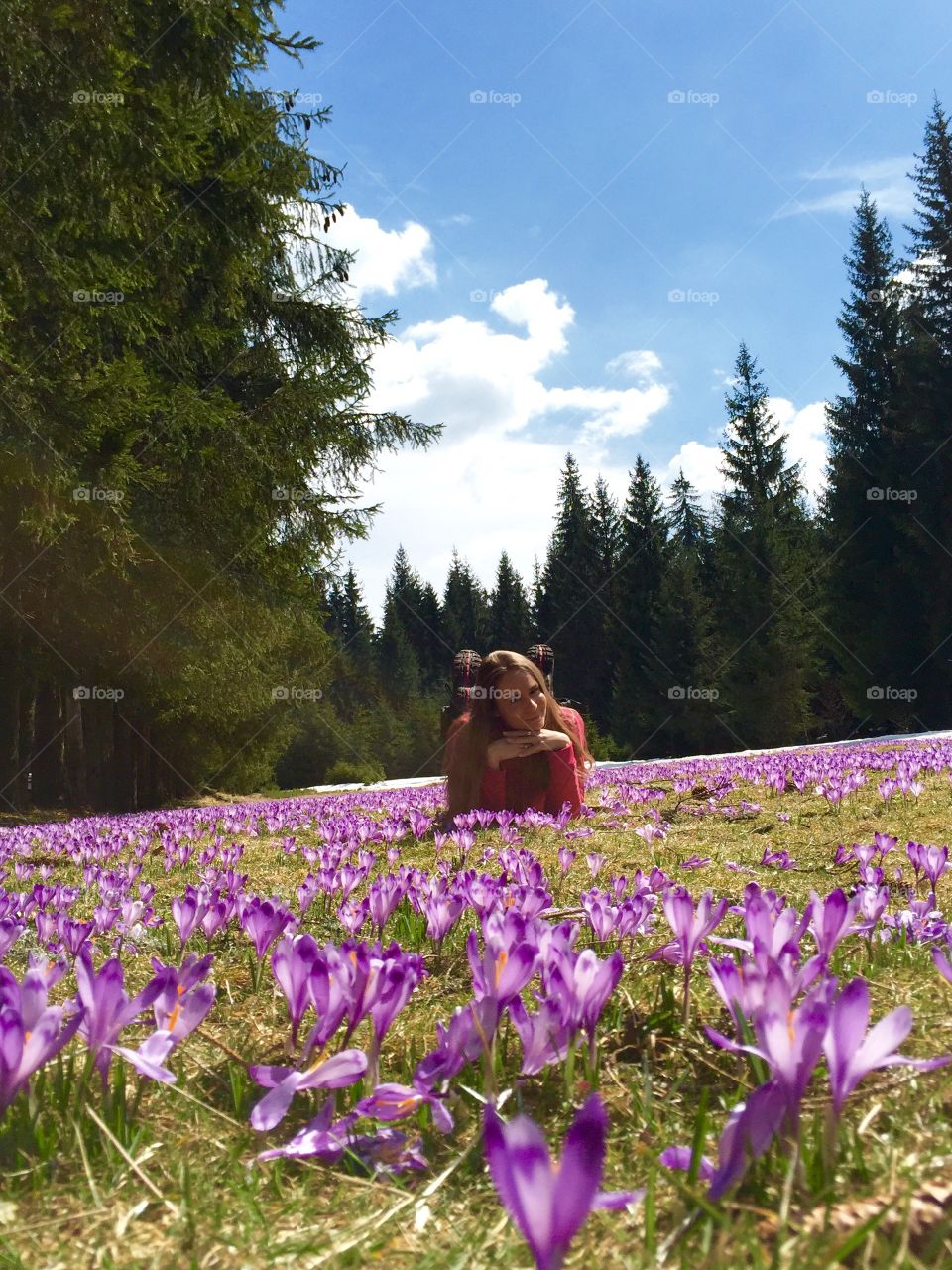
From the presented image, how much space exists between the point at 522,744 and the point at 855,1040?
524cm

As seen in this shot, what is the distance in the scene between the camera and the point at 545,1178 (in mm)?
606

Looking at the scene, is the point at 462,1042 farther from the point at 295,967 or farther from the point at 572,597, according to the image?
the point at 572,597

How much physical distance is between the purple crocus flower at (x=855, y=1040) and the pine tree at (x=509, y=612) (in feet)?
243

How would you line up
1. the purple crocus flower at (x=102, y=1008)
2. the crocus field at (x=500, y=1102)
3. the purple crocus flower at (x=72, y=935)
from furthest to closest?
the purple crocus flower at (x=72, y=935)
the purple crocus flower at (x=102, y=1008)
the crocus field at (x=500, y=1102)

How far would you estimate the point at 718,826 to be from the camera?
224 inches

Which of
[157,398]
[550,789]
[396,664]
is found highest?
[157,398]

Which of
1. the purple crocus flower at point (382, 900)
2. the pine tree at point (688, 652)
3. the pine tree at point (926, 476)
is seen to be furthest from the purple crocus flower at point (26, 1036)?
the pine tree at point (688, 652)

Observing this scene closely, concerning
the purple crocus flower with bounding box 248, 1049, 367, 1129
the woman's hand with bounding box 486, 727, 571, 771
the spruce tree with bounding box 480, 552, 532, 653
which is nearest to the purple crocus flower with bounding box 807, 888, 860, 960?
the purple crocus flower with bounding box 248, 1049, 367, 1129

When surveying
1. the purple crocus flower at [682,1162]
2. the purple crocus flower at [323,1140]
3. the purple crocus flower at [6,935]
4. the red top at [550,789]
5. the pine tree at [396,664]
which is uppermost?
the pine tree at [396,664]

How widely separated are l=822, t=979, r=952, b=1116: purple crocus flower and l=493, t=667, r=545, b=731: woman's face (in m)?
4.94

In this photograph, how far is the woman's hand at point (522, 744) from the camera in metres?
6.07

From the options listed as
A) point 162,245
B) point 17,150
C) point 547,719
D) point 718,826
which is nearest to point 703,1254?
point 718,826

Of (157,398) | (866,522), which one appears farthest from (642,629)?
(157,398)

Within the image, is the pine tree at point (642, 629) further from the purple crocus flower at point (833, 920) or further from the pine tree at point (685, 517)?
the purple crocus flower at point (833, 920)
